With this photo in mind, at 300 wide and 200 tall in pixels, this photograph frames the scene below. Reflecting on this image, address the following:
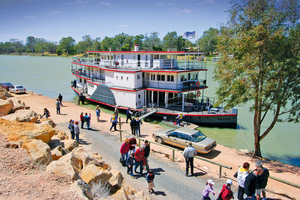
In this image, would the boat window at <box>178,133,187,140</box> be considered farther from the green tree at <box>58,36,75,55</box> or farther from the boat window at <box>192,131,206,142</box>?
the green tree at <box>58,36,75,55</box>

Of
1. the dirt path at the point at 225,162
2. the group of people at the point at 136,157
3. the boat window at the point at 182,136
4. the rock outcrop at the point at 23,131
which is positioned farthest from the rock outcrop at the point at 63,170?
the boat window at the point at 182,136

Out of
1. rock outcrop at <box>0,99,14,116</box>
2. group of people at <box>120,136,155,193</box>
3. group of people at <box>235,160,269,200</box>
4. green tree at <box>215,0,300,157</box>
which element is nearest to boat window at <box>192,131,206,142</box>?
green tree at <box>215,0,300,157</box>

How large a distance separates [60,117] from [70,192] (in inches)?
688

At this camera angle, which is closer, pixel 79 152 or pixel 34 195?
pixel 34 195

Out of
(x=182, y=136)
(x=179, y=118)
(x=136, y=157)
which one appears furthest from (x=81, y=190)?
(x=179, y=118)

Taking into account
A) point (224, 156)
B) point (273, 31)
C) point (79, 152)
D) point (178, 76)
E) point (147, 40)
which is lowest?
point (224, 156)

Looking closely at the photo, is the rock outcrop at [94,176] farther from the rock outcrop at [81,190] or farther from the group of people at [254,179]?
the group of people at [254,179]

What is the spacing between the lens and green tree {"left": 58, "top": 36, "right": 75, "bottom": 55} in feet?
535

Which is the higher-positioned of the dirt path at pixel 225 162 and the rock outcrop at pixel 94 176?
the rock outcrop at pixel 94 176

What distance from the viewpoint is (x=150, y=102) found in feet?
86.5

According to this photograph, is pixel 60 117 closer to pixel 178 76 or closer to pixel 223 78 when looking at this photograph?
pixel 178 76

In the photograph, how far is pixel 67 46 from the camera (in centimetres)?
16525

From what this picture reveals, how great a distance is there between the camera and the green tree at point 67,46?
16312 cm

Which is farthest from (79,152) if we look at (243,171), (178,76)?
(178,76)
